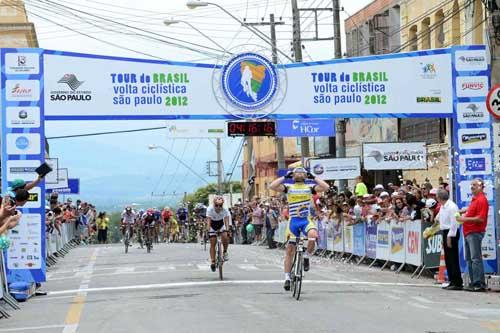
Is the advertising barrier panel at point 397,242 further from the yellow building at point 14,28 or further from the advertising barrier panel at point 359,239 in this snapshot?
the yellow building at point 14,28

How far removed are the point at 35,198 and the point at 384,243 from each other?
9.21 m

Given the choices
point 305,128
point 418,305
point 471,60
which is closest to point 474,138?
point 471,60

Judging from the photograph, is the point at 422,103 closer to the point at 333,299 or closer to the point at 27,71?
the point at 333,299

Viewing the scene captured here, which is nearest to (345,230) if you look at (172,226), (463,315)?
(463,315)

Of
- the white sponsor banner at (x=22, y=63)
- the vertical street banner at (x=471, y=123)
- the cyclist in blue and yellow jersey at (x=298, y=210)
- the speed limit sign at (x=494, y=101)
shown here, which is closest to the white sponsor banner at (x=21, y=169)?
the white sponsor banner at (x=22, y=63)

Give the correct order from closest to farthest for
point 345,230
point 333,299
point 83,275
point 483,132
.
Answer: point 333,299 < point 483,132 < point 83,275 < point 345,230

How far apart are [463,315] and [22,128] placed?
9.59 metres

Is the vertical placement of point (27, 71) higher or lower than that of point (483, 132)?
higher

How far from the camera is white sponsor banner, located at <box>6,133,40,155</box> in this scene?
18500 millimetres

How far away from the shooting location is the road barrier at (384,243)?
821 inches

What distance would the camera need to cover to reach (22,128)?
18.5 meters

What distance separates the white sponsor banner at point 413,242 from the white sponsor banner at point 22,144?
8442 millimetres

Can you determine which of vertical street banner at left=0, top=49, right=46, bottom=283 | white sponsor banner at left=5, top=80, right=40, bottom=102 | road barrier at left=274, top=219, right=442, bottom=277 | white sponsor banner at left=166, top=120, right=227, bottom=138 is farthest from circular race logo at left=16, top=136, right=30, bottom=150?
white sponsor banner at left=166, top=120, right=227, bottom=138

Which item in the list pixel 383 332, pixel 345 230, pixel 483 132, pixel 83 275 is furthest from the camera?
pixel 345 230
